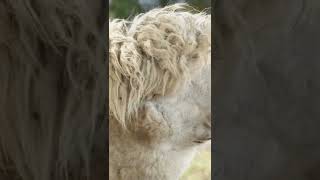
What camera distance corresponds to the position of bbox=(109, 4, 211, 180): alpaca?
3.91 ft

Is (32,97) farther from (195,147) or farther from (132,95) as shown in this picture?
(195,147)

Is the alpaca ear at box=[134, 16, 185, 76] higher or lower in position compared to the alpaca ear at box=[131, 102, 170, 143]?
higher

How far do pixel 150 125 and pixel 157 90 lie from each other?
0.30 feet

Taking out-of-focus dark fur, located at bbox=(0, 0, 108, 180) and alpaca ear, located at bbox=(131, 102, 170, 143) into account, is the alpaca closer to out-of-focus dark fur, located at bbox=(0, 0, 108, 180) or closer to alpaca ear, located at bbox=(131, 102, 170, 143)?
alpaca ear, located at bbox=(131, 102, 170, 143)

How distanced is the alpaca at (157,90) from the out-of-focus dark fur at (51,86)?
25.9 inches

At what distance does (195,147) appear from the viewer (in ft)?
4.35
